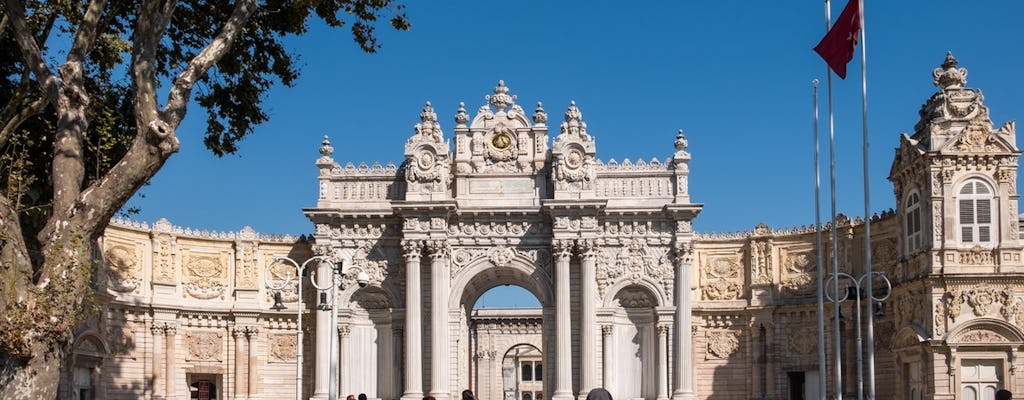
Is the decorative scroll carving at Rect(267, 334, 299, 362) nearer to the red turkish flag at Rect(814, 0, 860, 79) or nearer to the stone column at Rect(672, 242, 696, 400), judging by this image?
the stone column at Rect(672, 242, 696, 400)

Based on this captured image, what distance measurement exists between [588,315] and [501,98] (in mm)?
10172

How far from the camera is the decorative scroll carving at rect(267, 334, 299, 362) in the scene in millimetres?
56656

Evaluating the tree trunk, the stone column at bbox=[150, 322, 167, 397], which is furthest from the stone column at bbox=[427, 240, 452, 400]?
the tree trunk

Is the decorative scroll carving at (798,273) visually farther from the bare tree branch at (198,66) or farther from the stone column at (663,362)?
the bare tree branch at (198,66)

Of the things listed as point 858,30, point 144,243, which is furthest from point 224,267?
point 858,30

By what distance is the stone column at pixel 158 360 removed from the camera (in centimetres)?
5403

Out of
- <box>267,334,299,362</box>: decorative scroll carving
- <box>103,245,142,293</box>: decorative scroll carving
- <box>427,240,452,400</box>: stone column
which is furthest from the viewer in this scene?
<box>267,334,299,362</box>: decorative scroll carving

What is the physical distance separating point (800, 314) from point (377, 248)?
18.6 metres

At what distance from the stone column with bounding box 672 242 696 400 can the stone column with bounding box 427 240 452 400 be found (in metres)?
9.65

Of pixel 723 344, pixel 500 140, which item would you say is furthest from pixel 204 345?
pixel 723 344

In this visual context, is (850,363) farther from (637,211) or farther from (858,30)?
(858,30)

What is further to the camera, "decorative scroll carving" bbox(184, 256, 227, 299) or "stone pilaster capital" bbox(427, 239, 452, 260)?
"decorative scroll carving" bbox(184, 256, 227, 299)

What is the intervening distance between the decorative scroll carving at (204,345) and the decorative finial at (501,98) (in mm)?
16040

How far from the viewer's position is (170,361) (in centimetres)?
5447
